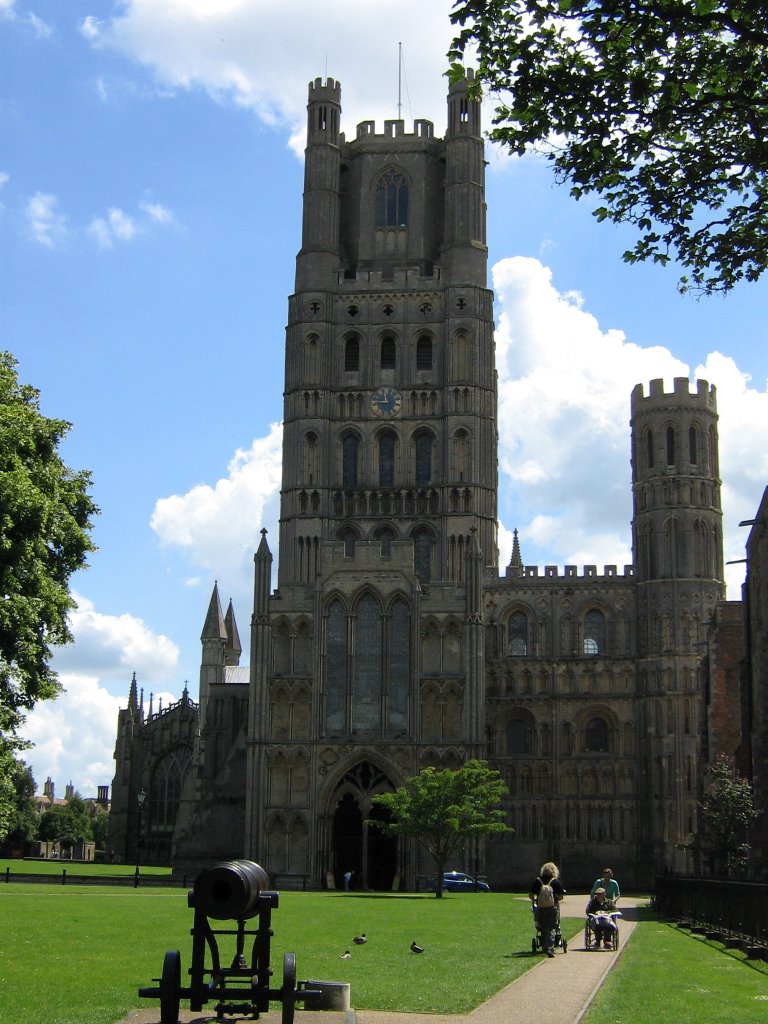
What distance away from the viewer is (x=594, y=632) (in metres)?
77.6

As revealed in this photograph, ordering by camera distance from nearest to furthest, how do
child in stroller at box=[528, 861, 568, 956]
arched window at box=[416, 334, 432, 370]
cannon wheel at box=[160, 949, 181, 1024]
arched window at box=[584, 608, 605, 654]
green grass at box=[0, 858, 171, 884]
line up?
cannon wheel at box=[160, 949, 181, 1024] → child in stroller at box=[528, 861, 568, 956] → green grass at box=[0, 858, 171, 884] → arched window at box=[584, 608, 605, 654] → arched window at box=[416, 334, 432, 370]

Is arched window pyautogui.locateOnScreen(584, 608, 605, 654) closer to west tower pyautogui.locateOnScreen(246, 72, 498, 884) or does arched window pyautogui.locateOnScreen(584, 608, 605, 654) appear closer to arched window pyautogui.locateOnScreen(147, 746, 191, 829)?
west tower pyautogui.locateOnScreen(246, 72, 498, 884)

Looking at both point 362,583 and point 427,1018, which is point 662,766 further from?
point 427,1018

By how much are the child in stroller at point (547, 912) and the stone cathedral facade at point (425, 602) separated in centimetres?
3954

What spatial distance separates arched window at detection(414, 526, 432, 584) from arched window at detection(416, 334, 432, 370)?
377 inches

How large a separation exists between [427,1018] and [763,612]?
30998 mm

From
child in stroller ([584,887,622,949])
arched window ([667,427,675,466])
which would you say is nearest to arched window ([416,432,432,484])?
arched window ([667,427,675,466])

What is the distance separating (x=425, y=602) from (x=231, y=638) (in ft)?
164

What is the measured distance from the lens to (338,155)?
8619cm

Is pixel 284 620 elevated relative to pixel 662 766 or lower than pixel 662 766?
elevated

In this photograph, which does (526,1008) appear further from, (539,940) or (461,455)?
(461,455)

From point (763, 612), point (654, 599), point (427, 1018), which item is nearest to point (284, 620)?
point (654, 599)

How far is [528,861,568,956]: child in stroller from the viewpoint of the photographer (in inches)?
1040

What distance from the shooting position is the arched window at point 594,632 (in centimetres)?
7725
